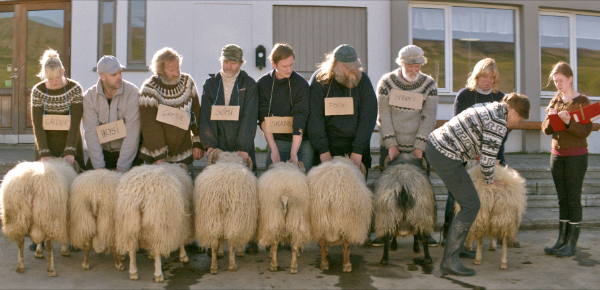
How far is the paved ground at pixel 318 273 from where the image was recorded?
403cm

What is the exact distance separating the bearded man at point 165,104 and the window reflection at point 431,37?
18.9 ft

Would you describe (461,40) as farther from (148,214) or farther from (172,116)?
(148,214)

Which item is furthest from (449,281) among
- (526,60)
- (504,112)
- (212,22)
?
(526,60)

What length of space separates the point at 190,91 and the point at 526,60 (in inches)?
289

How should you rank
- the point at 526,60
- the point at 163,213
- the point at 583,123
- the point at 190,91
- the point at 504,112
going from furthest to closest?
the point at 526,60 → the point at 190,91 → the point at 583,123 → the point at 504,112 → the point at 163,213

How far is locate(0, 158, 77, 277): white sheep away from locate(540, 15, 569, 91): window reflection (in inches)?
366

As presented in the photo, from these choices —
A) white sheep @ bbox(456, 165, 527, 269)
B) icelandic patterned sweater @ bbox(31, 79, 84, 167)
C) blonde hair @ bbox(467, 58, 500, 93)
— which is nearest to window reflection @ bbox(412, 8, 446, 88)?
blonde hair @ bbox(467, 58, 500, 93)

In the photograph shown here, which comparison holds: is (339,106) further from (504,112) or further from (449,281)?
(449,281)

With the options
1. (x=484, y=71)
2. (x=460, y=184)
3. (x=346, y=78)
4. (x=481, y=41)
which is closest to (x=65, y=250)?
(x=346, y=78)

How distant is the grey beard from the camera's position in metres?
4.95

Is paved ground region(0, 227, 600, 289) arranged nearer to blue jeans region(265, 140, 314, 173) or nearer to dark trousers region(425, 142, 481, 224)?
dark trousers region(425, 142, 481, 224)

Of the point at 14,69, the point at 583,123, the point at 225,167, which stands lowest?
the point at 225,167

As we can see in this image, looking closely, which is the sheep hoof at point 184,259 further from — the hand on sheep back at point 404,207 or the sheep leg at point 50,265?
the hand on sheep back at point 404,207

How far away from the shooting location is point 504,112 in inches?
167
